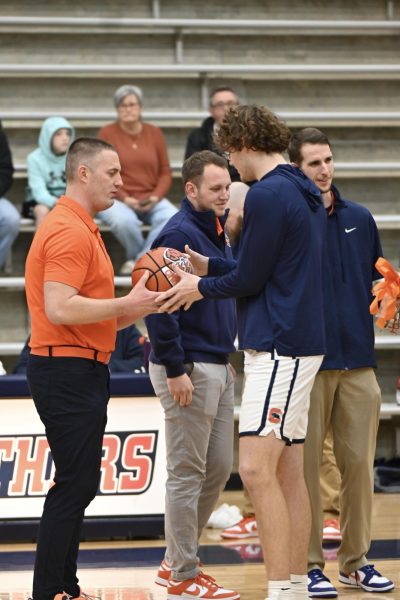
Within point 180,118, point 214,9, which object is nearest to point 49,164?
point 180,118

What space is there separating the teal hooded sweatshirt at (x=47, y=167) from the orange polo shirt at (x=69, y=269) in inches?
159

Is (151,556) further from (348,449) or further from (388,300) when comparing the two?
(388,300)

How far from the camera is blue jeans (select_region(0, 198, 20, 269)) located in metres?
7.75

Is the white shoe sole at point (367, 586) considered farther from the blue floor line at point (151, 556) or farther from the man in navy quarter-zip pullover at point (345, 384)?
the blue floor line at point (151, 556)

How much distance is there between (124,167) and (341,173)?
1884 millimetres

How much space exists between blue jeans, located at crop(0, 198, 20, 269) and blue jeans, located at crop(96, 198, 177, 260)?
2.01 ft

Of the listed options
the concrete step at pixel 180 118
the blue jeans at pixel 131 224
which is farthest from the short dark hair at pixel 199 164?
the concrete step at pixel 180 118

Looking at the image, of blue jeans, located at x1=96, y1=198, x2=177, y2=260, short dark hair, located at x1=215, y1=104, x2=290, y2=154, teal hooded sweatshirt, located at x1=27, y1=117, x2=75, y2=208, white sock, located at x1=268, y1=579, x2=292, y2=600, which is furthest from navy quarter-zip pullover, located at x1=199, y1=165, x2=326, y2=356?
teal hooded sweatshirt, located at x1=27, y1=117, x2=75, y2=208

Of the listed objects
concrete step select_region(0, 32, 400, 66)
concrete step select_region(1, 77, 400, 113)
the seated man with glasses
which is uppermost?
concrete step select_region(0, 32, 400, 66)

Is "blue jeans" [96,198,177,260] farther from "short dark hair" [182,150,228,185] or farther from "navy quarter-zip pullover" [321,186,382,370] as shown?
"navy quarter-zip pullover" [321,186,382,370]

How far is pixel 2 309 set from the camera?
8.03 metres

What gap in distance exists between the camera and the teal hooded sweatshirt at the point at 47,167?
26.3 feet

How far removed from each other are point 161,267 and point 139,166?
4.25 meters

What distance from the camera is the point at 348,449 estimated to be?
15.3ft
